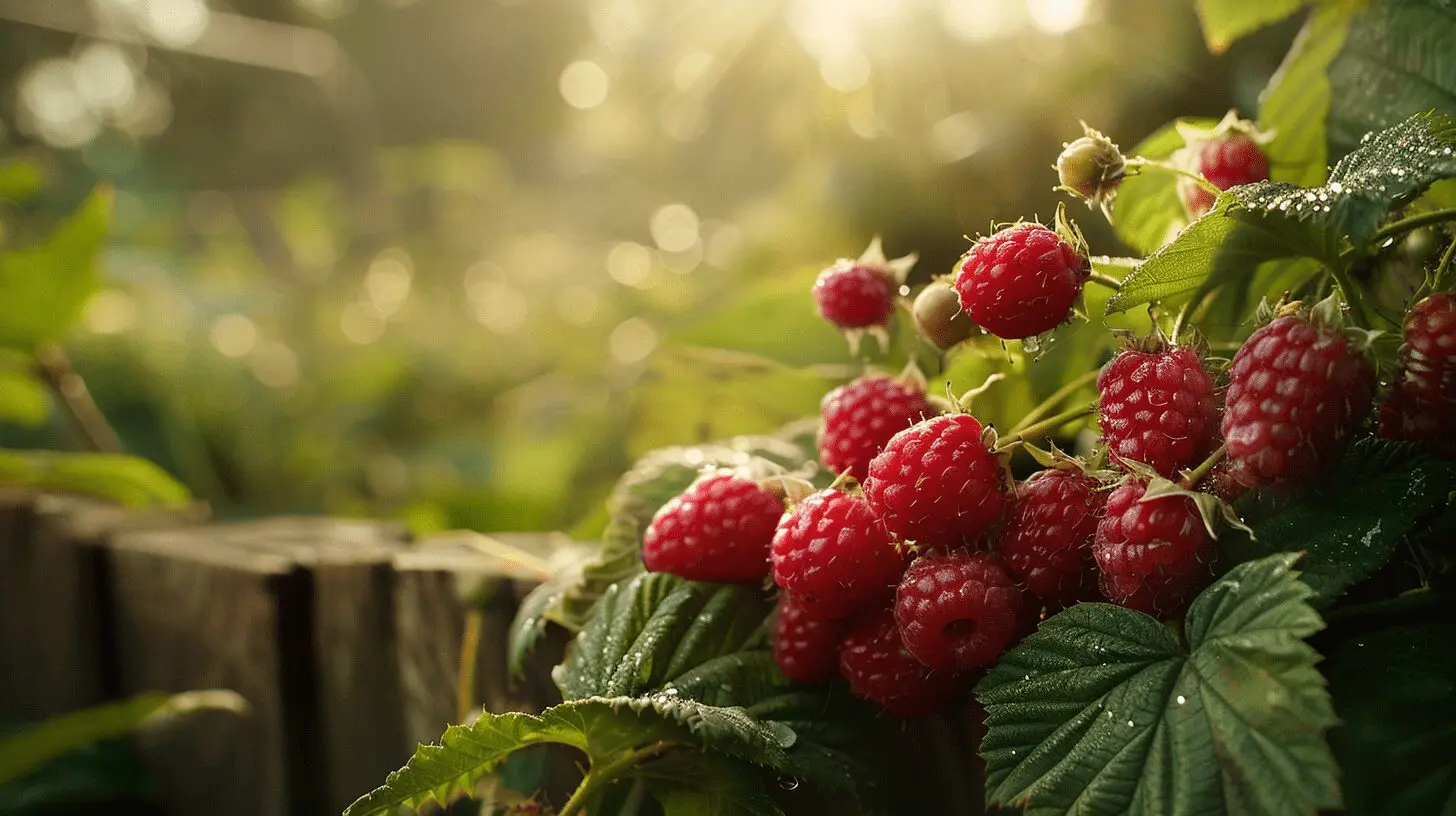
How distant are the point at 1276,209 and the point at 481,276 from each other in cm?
345

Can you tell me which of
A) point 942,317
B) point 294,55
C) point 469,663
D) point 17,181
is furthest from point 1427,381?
point 294,55

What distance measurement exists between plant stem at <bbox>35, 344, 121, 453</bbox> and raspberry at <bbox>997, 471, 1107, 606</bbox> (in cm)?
122

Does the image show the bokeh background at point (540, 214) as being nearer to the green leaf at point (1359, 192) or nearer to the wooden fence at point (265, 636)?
the wooden fence at point (265, 636)

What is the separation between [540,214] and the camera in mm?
4641

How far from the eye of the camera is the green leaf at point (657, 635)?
0.43 meters

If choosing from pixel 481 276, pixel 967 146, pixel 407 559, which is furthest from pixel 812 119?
pixel 481 276

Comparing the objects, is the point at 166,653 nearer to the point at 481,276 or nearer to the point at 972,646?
the point at 972,646

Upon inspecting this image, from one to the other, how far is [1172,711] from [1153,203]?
292 millimetres

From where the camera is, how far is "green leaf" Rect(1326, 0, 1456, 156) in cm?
44

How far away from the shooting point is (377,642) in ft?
2.43

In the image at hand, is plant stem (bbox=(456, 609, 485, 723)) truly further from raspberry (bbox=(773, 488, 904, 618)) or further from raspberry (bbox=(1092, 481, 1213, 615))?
raspberry (bbox=(1092, 481, 1213, 615))

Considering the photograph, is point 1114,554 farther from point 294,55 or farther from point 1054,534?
point 294,55

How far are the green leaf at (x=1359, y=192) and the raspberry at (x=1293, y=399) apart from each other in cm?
3

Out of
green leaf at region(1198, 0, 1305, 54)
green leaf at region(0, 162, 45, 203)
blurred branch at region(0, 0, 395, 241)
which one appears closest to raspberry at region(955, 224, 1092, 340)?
green leaf at region(1198, 0, 1305, 54)
